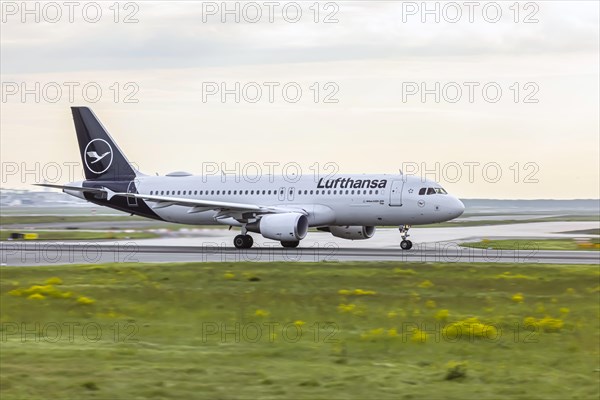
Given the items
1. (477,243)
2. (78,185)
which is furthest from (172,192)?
(477,243)

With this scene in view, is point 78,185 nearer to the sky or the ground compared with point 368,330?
nearer to the sky

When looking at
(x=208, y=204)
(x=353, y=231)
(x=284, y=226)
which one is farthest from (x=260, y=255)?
(x=353, y=231)

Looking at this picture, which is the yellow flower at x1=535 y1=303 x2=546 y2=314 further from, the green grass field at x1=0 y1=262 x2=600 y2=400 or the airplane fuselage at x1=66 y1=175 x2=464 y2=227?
the airplane fuselage at x1=66 y1=175 x2=464 y2=227

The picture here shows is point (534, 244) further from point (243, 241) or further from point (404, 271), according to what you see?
point (404, 271)

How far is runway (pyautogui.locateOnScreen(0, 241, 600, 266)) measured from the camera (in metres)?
42.0

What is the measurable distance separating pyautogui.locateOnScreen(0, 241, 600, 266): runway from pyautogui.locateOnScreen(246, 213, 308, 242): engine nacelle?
79 cm

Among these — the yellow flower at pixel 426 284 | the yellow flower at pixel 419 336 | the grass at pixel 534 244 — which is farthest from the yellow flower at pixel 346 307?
the grass at pixel 534 244

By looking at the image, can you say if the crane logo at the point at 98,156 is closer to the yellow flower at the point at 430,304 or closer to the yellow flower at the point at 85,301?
the yellow flower at the point at 85,301

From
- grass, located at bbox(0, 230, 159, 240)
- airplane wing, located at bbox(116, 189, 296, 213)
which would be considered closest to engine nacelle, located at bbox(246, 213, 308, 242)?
airplane wing, located at bbox(116, 189, 296, 213)

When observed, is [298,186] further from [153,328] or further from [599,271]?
[153,328]

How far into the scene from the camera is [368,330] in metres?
22.3

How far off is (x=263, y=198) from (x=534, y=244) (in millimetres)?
16754

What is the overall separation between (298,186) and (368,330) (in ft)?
101

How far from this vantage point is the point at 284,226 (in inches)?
1934
